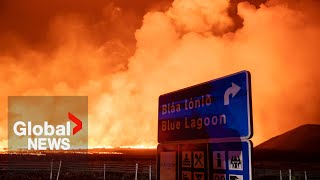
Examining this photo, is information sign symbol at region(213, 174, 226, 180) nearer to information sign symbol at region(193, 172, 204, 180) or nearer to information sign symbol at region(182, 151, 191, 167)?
information sign symbol at region(193, 172, 204, 180)

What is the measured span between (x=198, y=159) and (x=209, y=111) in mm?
532

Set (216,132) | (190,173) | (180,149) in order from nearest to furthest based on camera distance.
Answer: (216,132) < (190,173) < (180,149)

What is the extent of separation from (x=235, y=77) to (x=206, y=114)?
0.65 metres

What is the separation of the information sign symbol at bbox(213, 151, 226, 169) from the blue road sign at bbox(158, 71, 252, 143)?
178mm

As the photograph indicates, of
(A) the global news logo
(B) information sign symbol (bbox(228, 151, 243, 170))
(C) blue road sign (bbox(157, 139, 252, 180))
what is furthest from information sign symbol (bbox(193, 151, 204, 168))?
(A) the global news logo

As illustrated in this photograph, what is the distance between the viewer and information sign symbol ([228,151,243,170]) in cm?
366

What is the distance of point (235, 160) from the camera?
3.72 meters

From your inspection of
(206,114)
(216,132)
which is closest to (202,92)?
(206,114)

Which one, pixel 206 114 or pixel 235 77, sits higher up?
pixel 235 77

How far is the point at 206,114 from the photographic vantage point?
14.4 feet

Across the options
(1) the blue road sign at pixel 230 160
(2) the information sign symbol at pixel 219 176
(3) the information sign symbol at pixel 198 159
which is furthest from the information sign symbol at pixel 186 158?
(2) the information sign symbol at pixel 219 176

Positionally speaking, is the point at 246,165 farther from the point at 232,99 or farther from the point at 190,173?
the point at 190,173

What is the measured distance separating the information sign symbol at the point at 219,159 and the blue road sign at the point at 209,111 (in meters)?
0.18

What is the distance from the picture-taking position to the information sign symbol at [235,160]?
3656 mm
